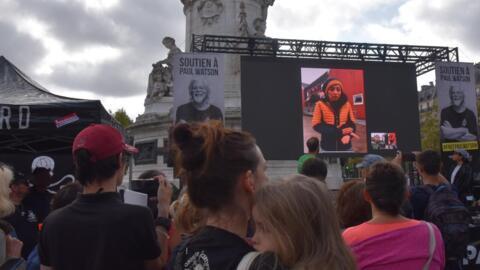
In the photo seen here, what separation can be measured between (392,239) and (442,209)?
1.48 m

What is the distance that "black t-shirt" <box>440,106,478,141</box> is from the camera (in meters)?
14.0

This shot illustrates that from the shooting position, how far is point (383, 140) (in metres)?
14.8

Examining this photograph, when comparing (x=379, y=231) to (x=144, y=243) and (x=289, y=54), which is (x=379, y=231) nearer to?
(x=144, y=243)

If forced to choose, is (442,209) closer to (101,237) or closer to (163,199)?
(163,199)

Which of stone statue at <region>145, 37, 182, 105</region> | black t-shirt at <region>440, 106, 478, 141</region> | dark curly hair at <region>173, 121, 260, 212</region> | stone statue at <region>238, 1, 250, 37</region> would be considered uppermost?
stone statue at <region>238, 1, 250, 37</region>

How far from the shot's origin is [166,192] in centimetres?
288

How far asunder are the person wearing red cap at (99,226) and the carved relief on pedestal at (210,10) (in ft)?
76.1

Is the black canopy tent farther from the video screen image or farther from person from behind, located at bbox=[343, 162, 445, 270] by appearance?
the video screen image

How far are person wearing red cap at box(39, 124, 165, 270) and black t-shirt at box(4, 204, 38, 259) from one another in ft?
8.21

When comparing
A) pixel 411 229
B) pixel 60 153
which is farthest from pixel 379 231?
pixel 60 153

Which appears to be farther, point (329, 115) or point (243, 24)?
point (243, 24)

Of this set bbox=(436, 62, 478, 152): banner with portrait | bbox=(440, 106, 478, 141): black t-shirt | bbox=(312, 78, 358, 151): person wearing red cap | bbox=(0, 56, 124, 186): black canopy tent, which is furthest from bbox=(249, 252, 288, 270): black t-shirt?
bbox=(440, 106, 478, 141): black t-shirt

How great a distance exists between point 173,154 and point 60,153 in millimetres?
5097

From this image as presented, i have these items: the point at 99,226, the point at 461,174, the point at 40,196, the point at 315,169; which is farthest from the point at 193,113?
the point at 99,226
